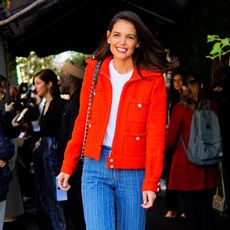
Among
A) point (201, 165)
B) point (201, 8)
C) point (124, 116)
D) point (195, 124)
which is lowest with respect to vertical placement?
point (201, 165)

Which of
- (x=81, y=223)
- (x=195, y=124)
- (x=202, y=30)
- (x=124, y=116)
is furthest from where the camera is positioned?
(x=202, y=30)

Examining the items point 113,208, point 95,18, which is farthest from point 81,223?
point 95,18

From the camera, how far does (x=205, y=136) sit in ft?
18.9

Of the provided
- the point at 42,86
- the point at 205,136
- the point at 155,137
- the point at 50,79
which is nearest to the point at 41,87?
the point at 42,86

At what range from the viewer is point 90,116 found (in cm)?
367

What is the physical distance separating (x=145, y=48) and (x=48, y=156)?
87.2 inches

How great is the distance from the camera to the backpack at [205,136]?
5758 mm

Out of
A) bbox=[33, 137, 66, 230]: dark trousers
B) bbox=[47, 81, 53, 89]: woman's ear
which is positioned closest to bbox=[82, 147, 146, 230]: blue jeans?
bbox=[33, 137, 66, 230]: dark trousers

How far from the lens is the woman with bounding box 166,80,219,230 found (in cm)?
586

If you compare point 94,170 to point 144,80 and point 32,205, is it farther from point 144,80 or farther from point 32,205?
point 32,205

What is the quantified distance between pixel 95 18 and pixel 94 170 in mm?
8232

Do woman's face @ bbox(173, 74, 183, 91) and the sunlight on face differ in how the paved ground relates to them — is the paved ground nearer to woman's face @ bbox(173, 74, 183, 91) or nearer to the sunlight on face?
the sunlight on face

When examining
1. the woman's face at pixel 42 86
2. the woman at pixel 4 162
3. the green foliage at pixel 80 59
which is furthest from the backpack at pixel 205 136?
the woman at pixel 4 162

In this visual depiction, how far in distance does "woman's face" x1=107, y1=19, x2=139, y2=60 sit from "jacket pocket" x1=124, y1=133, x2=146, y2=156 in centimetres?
48
